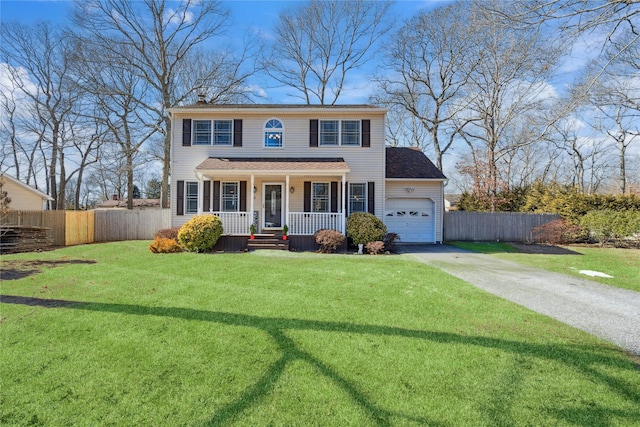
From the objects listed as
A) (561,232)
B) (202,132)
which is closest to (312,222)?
(202,132)

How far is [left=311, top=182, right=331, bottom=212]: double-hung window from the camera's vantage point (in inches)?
555

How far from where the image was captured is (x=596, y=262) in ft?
33.2

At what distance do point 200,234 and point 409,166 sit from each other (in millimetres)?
10322

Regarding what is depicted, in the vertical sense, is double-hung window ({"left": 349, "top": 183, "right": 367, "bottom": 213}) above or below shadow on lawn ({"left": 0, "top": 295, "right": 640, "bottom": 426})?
above

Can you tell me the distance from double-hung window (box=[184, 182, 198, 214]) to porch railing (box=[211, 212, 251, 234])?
6.58 ft

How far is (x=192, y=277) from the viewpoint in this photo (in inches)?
283

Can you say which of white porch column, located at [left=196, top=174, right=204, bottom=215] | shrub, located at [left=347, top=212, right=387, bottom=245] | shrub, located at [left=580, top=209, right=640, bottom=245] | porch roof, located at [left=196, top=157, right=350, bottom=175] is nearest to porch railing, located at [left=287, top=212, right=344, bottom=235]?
shrub, located at [left=347, top=212, right=387, bottom=245]

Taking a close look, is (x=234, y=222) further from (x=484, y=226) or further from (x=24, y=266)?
(x=484, y=226)

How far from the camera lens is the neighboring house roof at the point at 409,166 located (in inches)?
595

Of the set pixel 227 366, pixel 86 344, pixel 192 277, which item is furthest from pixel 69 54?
pixel 227 366

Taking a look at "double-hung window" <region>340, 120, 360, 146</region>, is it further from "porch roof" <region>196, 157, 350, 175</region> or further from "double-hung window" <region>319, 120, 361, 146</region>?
"porch roof" <region>196, 157, 350, 175</region>

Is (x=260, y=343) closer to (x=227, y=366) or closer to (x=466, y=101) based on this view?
(x=227, y=366)

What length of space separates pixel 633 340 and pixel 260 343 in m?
4.77

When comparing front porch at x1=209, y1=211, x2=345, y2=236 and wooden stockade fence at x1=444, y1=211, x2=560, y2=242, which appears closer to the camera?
front porch at x1=209, y1=211, x2=345, y2=236
